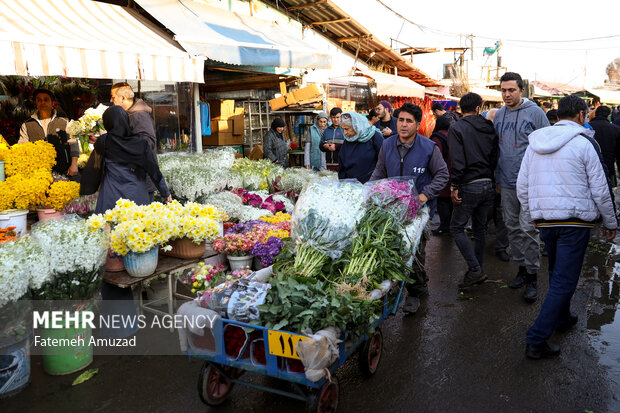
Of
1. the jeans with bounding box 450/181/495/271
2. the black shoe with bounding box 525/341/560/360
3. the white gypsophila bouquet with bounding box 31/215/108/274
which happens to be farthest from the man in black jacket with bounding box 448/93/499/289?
the white gypsophila bouquet with bounding box 31/215/108/274

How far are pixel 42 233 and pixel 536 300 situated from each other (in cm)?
495

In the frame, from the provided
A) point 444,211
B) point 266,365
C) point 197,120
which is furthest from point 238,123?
point 266,365

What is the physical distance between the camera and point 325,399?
9.50 ft

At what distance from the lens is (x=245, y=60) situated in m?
7.90

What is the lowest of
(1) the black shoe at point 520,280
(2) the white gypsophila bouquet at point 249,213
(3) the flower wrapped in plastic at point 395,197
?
(1) the black shoe at point 520,280

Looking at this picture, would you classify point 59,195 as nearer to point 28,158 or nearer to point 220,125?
point 28,158

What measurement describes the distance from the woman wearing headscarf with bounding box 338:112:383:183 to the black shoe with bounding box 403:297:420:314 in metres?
1.68

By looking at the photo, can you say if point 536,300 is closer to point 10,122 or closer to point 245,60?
point 245,60

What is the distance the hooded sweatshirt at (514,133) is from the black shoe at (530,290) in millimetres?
1063

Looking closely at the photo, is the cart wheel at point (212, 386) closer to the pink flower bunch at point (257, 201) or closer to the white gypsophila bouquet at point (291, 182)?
the pink flower bunch at point (257, 201)

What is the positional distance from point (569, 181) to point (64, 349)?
423cm

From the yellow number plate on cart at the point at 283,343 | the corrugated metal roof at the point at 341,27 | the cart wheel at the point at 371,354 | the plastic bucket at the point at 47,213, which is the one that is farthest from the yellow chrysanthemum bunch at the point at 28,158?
the corrugated metal roof at the point at 341,27

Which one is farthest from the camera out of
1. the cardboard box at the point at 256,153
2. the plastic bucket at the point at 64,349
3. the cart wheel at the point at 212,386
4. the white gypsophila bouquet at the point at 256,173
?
the cardboard box at the point at 256,153

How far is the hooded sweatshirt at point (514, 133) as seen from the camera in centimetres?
525
